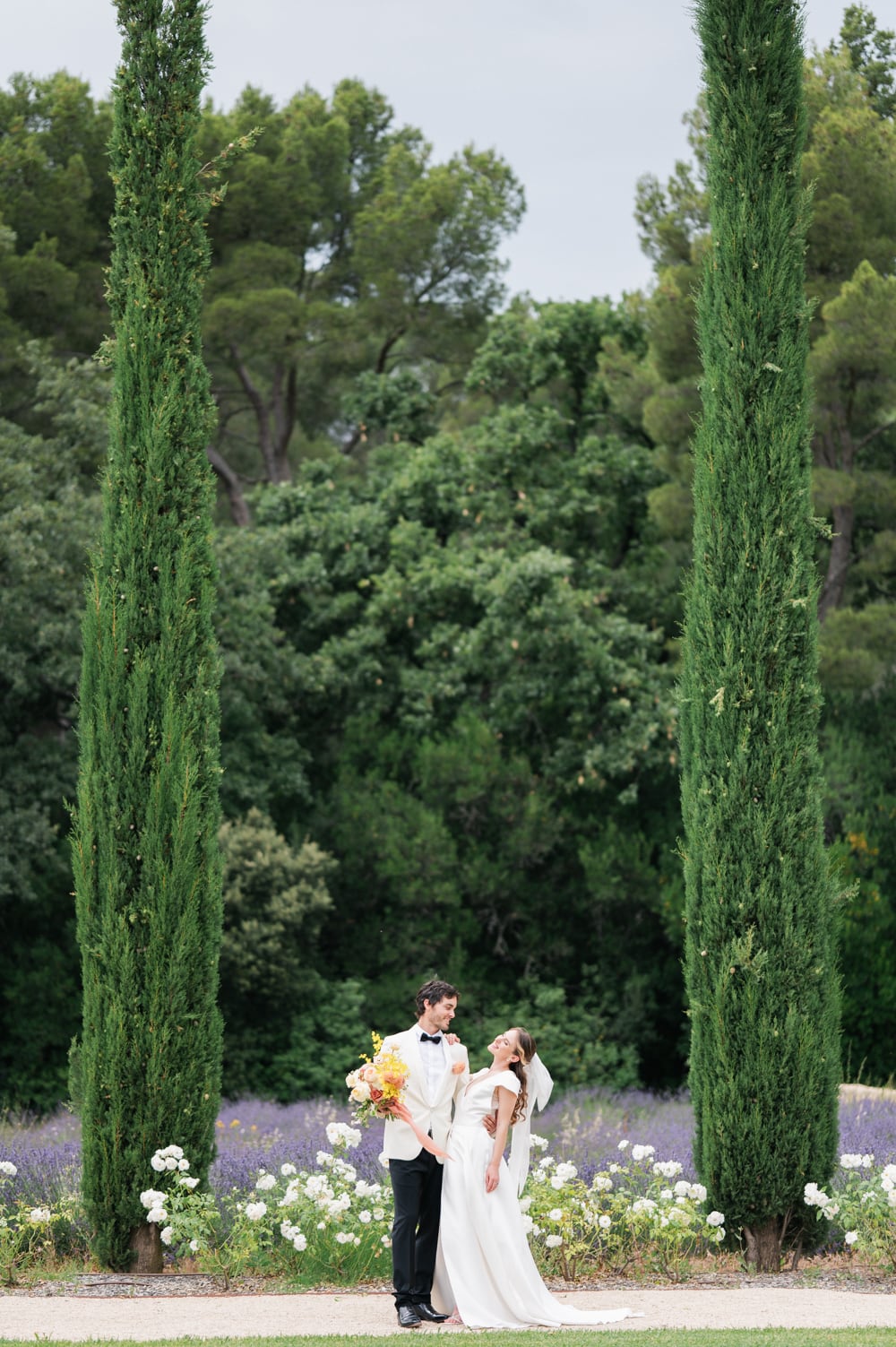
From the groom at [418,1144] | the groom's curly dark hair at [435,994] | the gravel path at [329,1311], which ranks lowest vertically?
the gravel path at [329,1311]

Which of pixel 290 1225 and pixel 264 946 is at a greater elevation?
pixel 290 1225

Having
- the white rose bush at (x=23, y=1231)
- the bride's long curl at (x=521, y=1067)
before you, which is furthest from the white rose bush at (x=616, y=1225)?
the white rose bush at (x=23, y=1231)

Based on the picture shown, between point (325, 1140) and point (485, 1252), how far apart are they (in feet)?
15.0

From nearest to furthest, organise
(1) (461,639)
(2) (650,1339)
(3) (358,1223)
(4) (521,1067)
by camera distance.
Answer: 1. (2) (650,1339)
2. (4) (521,1067)
3. (3) (358,1223)
4. (1) (461,639)

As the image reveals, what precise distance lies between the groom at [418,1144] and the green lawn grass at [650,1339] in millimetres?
441

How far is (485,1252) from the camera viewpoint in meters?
6.20

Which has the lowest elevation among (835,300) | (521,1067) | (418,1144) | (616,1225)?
(616,1225)

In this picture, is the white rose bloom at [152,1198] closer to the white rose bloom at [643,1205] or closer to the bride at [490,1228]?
the bride at [490,1228]

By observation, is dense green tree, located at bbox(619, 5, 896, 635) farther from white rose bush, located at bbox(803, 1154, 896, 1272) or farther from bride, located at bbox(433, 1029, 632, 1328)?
bride, located at bbox(433, 1029, 632, 1328)

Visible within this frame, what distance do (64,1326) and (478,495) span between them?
14.4 m

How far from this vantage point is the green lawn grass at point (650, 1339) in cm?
532

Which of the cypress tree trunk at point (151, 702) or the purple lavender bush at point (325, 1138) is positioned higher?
the cypress tree trunk at point (151, 702)

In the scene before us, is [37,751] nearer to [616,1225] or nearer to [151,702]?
[151,702]

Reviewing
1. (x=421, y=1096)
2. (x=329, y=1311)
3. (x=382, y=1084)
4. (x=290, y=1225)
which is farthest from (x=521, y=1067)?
(x=290, y=1225)
